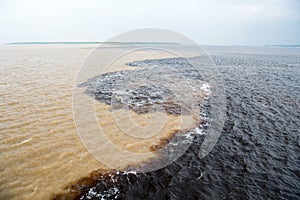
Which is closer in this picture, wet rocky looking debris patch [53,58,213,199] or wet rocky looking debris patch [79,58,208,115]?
wet rocky looking debris patch [53,58,213,199]

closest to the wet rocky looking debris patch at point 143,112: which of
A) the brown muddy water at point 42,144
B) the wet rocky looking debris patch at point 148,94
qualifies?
the wet rocky looking debris patch at point 148,94

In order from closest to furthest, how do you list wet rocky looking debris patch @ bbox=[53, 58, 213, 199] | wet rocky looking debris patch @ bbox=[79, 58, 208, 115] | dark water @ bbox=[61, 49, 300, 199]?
1. wet rocky looking debris patch @ bbox=[53, 58, 213, 199]
2. dark water @ bbox=[61, 49, 300, 199]
3. wet rocky looking debris patch @ bbox=[79, 58, 208, 115]

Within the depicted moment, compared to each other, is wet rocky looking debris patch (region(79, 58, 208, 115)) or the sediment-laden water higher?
wet rocky looking debris patch (region(79, 58, 208, 115))

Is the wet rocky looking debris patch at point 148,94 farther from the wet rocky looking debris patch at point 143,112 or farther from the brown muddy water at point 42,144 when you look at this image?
the brown muddy water at point 42,144

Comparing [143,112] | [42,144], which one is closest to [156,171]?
[42,144]

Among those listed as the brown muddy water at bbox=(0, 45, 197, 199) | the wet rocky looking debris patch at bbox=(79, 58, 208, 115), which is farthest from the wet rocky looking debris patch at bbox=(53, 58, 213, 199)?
the brown muddy water at bbox=(0, 45, 197, 199)

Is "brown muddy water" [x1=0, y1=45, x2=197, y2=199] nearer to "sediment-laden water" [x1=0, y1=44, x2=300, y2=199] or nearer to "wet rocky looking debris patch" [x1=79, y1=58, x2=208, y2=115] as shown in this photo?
"sediment-laden water" [x1=0, y1=44, x2=300, y2=199]

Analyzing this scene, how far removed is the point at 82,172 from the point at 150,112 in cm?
825

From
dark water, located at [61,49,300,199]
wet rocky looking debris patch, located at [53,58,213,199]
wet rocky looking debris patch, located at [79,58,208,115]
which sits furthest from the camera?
wet rocky looking debris patch, located at [79,58,208,115]

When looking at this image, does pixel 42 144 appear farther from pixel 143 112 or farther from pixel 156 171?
pixel 143 112

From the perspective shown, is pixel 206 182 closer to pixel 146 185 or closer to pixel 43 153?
pixel 146 185

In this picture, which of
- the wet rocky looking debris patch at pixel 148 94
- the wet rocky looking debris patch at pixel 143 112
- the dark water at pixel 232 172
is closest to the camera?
the wet rocky looking debris patch at pixel 143 112

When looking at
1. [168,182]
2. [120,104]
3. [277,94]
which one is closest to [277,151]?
[168,182]

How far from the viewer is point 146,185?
8602 millimetres
